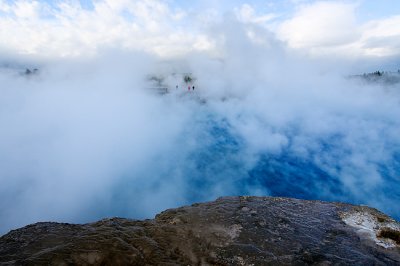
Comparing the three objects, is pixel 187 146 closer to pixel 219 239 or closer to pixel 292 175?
pixel 292 175

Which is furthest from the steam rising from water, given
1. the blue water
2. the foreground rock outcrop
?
the foreground rock outcrop

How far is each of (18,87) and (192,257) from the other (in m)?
19.1

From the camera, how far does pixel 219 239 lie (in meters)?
3.02

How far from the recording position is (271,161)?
13.1m

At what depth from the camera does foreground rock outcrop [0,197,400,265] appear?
2.64m

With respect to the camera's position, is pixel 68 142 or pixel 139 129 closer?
pixel 68 142

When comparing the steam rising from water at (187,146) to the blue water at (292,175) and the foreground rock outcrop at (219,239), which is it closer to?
the blue water at (292,175)

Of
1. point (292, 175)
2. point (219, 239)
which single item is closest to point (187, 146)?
point (292, 175)

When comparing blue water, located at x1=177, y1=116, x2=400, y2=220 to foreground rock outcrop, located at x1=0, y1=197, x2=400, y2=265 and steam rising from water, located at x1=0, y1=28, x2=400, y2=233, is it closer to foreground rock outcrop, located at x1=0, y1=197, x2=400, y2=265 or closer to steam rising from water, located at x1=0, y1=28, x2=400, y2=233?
steam rising from water, located at x1=0, y1=28, x2=400, y2=233

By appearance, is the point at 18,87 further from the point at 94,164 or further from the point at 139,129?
the point at 94,164

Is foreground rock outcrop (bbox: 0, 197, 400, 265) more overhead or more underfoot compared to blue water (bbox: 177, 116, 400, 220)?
more underfoot

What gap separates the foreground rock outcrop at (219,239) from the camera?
2641mm

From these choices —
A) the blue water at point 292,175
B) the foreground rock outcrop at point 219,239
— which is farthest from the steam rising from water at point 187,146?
the foreground rock outcrop at point 219,239

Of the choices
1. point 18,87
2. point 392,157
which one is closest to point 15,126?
point 18,87
